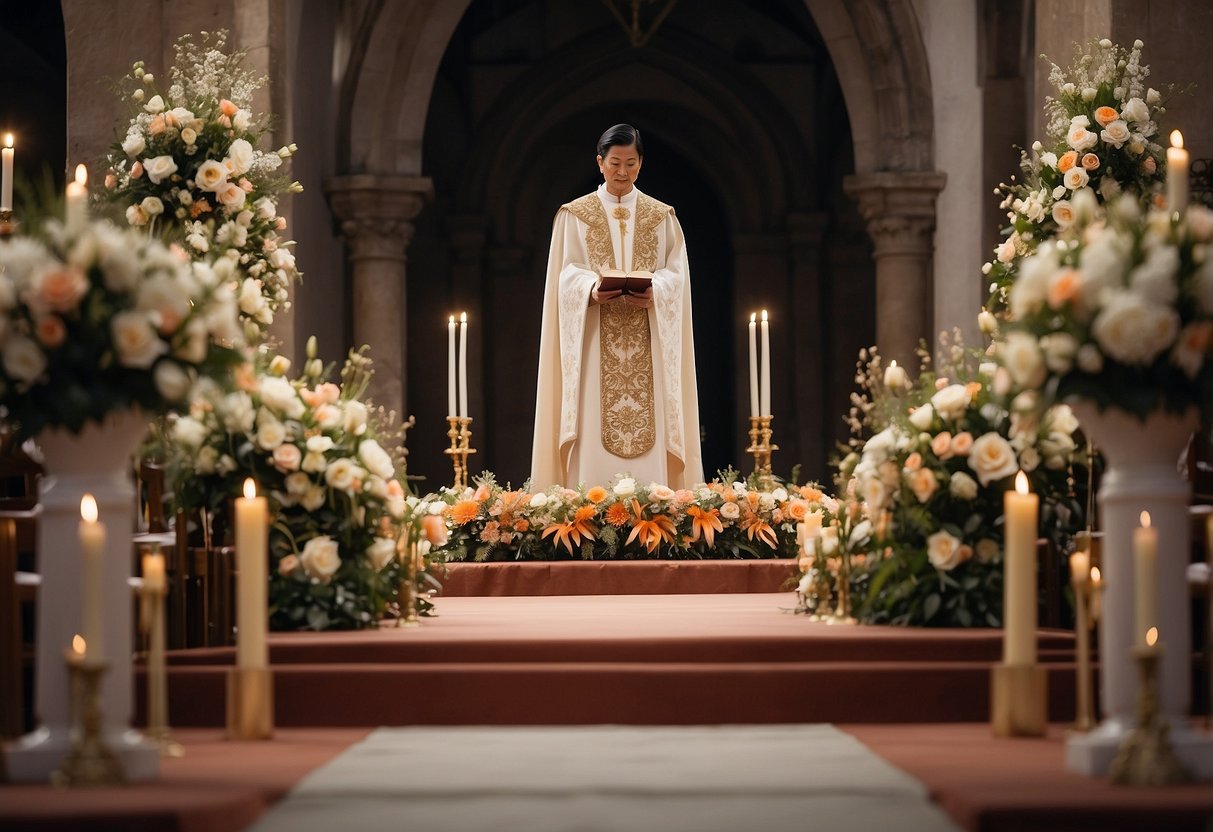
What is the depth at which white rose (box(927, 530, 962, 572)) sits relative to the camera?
5.61 m

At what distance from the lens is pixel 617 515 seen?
29.9ft

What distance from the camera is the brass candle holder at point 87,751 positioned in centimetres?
373

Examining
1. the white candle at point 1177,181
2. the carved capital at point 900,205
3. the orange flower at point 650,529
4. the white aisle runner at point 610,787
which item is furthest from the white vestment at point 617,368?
the white candle at point 1177,181

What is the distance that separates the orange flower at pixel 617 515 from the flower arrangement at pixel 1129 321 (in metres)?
5.23

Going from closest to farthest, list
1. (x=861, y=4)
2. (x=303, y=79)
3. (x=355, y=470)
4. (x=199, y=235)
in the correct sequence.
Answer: (x=355, y=470), (x=199, y=235), (x=303, y=79), (x=861, y=4)

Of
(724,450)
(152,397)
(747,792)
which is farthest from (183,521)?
(724,450)

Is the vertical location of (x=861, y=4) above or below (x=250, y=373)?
above

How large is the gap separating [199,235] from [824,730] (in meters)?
4.29

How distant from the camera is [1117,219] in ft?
13.1

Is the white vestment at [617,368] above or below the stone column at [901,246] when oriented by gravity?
below

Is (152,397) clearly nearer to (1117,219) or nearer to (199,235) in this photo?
(1117,219)

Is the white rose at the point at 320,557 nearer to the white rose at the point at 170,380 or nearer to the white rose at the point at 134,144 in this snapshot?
the white rose at the point at 170,380

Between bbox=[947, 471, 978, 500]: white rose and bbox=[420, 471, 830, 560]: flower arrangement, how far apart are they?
339 cm

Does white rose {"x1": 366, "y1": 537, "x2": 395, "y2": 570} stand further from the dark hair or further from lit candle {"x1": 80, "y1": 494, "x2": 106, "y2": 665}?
the dark hair
